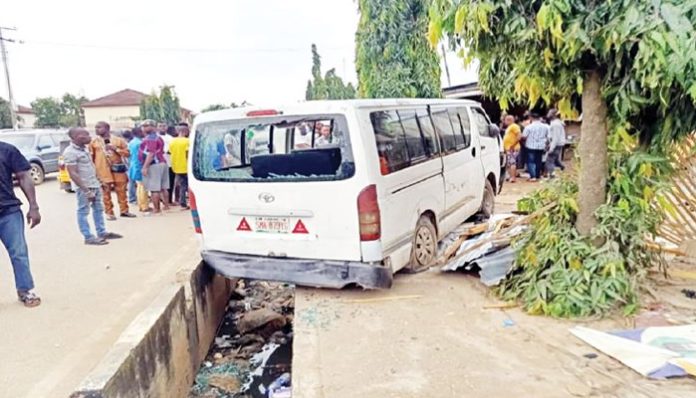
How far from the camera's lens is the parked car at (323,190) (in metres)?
4.16

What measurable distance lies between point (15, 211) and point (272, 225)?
2679 millimetres

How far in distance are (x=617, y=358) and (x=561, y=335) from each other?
0.46 meters

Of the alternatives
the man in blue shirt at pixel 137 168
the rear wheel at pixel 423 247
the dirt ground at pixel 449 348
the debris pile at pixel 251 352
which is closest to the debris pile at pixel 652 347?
the dirt ground at pixel 449 348

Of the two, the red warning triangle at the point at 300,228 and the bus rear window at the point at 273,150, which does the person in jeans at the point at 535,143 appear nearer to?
the bus rear window at the point at 273,150

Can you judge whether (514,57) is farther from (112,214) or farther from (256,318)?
(112,214)

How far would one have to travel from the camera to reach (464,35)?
371cm

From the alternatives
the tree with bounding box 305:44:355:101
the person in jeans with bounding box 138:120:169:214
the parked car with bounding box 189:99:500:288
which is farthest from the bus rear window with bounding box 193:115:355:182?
the tree with bounding box 305:44:355:101

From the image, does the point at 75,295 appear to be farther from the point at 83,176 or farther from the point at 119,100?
the point at 119,100

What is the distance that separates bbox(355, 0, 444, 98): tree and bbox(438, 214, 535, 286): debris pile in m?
6.22

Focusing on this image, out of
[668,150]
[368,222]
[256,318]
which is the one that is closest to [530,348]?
[368,222]

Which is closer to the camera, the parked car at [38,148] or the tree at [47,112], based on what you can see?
the parked car at [38,148]

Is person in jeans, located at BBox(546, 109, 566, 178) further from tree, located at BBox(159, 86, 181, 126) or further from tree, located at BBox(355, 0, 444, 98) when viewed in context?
tree, located at BBox(159, 86, 181, 126)

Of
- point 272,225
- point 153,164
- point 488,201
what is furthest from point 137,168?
point 488,201

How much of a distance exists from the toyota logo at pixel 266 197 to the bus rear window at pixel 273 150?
0.42ft
